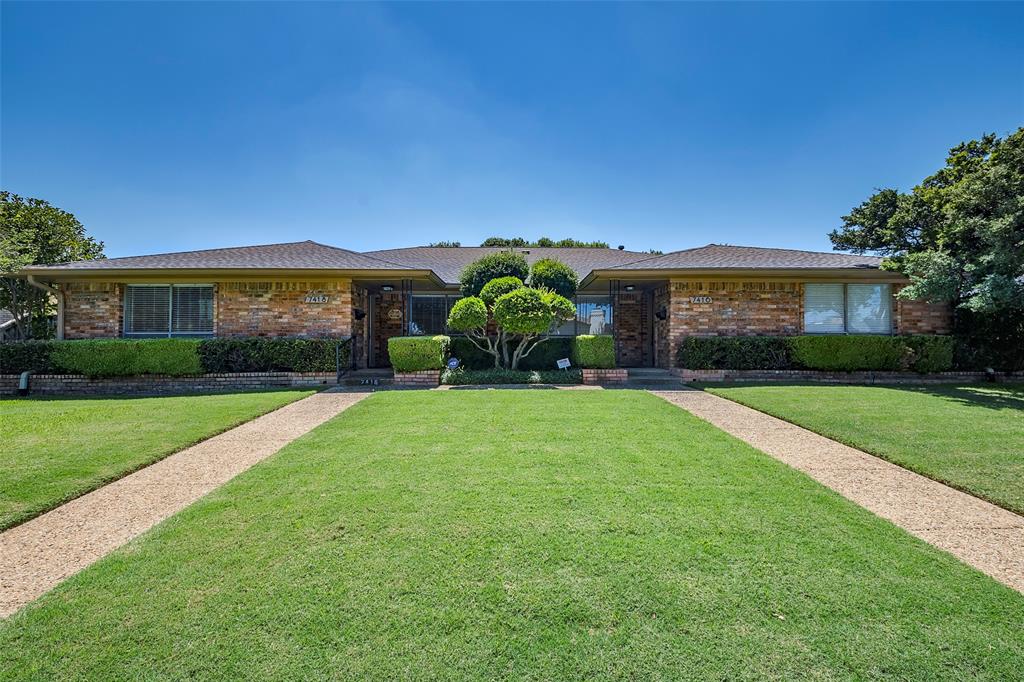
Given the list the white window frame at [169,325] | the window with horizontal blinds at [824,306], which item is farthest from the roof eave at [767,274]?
the white window frame at [169,325]

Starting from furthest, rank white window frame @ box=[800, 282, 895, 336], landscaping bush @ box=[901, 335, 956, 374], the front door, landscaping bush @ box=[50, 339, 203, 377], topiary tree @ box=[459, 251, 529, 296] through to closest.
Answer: the front door
topiary tree @ box=[459, 251, 529, 296]
white window frame @ box=[800, 282, 895, 336]
landscaping bush @ box=[901, 335, 956, 374]
landscaping bush @ box=[50, 339, 203, 377]

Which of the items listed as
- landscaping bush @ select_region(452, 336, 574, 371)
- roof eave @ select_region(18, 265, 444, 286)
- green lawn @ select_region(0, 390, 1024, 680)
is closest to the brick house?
roof eave @ select_region(18, 265, 444, 286)

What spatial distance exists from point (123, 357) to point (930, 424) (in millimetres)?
16366

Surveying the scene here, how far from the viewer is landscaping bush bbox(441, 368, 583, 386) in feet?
37.2

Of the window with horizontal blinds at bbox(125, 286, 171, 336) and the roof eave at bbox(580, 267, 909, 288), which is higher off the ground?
the roof eave at bbox(580, 267, 909, 288)

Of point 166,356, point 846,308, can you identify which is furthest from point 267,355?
point 846,308

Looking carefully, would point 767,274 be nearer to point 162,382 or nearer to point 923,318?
point 923,318

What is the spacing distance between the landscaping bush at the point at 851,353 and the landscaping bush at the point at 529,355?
6317mm

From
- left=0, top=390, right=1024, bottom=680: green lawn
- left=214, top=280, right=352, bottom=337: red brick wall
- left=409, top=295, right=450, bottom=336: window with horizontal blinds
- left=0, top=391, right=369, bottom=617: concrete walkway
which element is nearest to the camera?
left=0, top=390, right=1024, bottom=680: green lawn

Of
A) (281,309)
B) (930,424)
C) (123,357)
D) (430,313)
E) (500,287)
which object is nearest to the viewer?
(930,424)

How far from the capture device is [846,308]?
12.9 meters

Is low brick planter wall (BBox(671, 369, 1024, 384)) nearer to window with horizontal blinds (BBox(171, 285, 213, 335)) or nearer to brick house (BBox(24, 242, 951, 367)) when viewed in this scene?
brick house (BBox(24, 242, 951, 367))

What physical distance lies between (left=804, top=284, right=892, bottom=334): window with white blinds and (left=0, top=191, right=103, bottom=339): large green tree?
22.0m

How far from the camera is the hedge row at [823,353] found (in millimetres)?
11570
